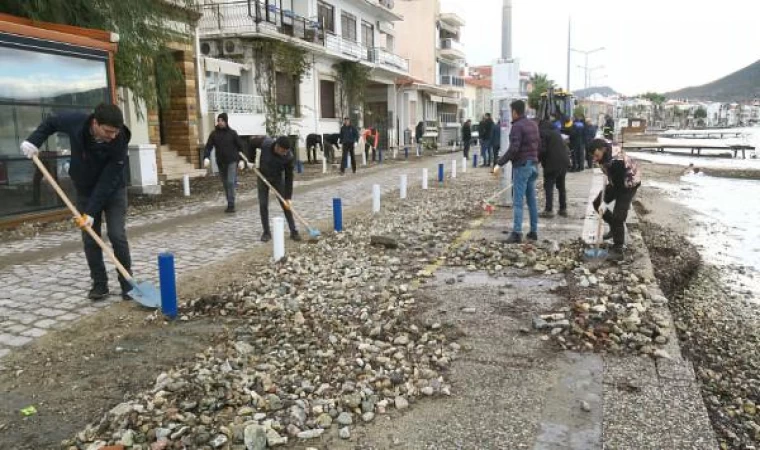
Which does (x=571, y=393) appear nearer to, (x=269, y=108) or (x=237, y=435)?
(x=237, y=435)

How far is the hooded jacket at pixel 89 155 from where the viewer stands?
5.40 meters

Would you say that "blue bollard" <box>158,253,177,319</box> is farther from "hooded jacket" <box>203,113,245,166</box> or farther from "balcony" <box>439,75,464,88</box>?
"balcony" <box>439,75,464,88</box>

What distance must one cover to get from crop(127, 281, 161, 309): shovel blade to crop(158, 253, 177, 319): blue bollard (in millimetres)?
266

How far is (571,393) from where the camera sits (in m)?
3.82

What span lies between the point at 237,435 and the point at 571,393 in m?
2.14

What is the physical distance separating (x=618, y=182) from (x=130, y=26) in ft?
34.3

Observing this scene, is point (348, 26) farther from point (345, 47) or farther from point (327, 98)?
point (327, 98)

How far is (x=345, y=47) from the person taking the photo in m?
29.4

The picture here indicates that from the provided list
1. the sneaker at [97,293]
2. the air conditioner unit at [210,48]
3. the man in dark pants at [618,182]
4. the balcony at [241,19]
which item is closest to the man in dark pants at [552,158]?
the man in dark pants at [618,182]

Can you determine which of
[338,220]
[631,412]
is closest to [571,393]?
[631,412]

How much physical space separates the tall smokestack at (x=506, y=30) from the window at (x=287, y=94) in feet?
44.8

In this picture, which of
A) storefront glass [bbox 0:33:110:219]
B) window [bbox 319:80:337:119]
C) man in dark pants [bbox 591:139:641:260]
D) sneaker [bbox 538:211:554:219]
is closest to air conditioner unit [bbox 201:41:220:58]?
window [bbox 319:80:337:119]

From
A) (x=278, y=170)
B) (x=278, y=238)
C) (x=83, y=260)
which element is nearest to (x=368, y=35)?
(x=278, y=170)

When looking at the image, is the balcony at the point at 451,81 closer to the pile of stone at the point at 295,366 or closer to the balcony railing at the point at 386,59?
the balcony railing at the point at 386,59
